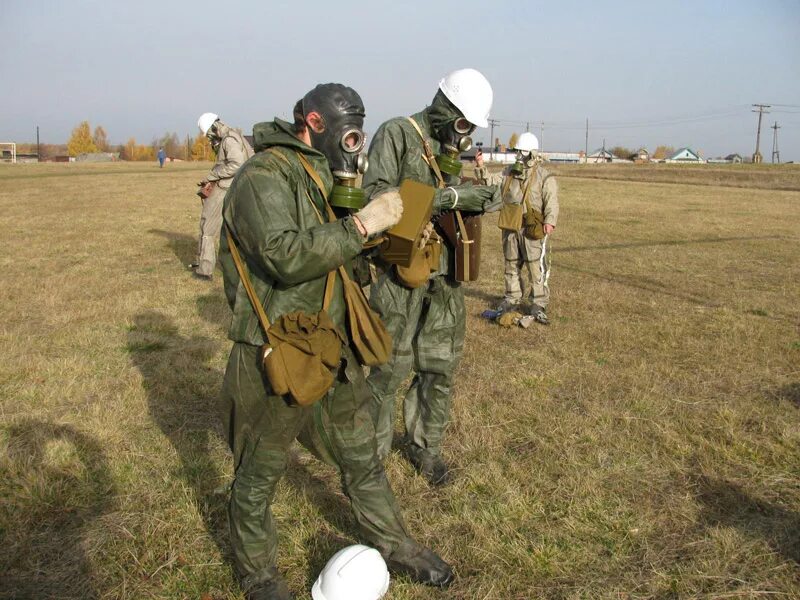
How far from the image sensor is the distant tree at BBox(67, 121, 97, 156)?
393 ft

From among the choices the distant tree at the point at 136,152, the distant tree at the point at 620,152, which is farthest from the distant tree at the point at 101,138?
the distant tree at the point at 620,152

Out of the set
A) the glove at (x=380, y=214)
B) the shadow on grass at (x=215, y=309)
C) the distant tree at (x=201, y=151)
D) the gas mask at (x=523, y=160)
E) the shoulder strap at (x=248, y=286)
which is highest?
the distant tree at (x=201, y=151)

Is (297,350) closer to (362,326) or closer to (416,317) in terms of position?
(362,326)

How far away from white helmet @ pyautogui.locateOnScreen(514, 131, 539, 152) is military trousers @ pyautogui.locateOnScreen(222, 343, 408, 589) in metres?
5.98

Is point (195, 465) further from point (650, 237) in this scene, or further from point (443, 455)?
point (650, 237)

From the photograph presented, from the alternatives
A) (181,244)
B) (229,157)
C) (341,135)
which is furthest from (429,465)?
(181,244)

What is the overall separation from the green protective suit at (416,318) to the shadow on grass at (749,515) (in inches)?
65.5

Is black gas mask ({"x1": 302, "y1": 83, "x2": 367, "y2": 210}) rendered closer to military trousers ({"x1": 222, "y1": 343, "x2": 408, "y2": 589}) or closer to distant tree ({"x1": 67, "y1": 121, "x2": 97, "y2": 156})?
military trousers ({"x1": 222, "y1": 343, "x2": 408, "y2": 589})

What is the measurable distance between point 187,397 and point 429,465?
2.32m

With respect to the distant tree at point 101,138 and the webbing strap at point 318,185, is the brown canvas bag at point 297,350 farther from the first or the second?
the distant tree at point 101,138

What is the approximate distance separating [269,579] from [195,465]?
164 cm

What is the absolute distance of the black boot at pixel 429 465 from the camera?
457 centimetres

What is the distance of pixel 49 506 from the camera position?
417cm

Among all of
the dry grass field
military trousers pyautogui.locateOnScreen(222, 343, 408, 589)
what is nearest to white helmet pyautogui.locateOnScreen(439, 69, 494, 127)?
military trousers pyautogui.locateOnScreen(222, 343, 408, 589)
